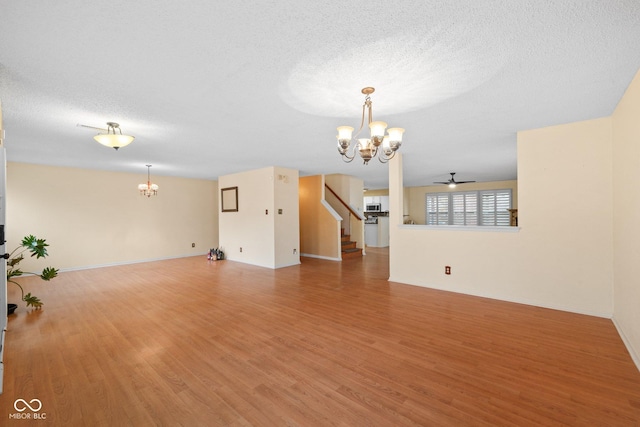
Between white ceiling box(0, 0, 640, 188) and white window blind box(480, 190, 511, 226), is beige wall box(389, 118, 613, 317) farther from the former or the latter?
white window blind box(480, 190, 511, 226)

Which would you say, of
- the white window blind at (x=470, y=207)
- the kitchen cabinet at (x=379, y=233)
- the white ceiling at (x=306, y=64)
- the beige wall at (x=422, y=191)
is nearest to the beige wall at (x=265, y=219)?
the white ceiling at (x=306, y=64)

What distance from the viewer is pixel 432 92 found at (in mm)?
2432

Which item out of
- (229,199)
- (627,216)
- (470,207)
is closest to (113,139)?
(229,199)

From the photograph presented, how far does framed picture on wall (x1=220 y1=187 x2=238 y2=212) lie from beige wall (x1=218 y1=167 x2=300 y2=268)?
12 centimetres

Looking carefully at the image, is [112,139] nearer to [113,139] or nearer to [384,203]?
[113,139]

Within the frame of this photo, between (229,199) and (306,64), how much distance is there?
6.13 metres

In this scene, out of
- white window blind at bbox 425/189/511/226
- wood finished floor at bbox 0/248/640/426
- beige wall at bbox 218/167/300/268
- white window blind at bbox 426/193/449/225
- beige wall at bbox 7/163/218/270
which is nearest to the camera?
wood finished floor at bbox 0/248/640/426

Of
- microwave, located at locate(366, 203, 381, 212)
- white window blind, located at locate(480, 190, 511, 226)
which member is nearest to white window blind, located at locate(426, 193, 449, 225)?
white window blind, located at locate(480, 190, 511, 226)

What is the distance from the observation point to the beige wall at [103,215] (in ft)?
18.9

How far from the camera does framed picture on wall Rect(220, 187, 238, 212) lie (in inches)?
289

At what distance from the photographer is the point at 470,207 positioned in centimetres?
1020

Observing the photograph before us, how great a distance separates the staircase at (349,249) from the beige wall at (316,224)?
382mm

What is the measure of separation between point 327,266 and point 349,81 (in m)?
4.94

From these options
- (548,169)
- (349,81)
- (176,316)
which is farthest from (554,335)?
(176,316)
